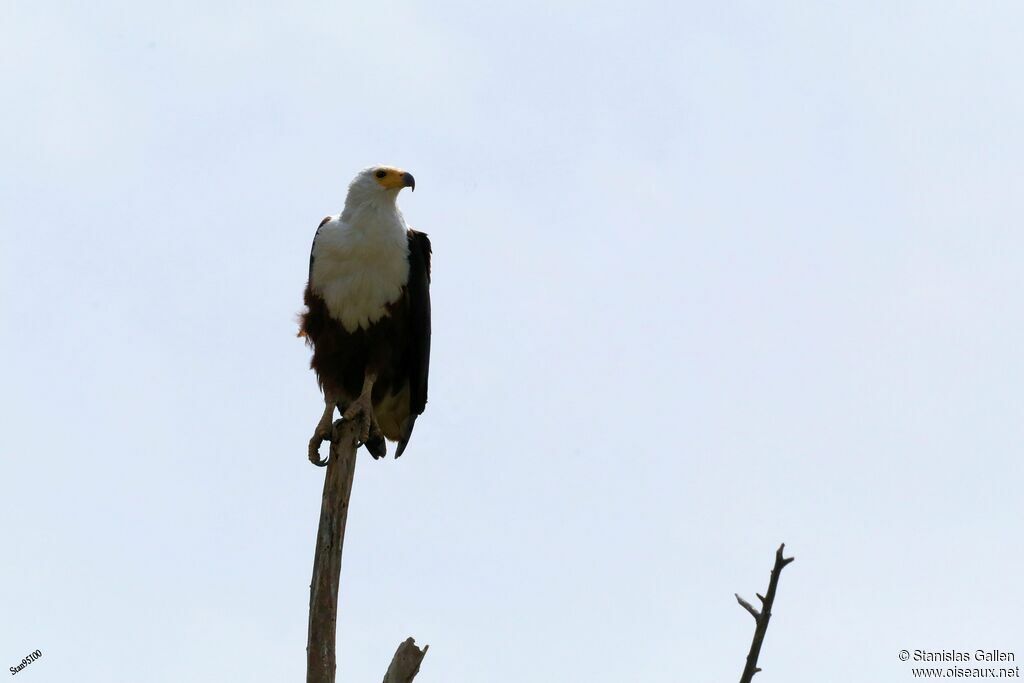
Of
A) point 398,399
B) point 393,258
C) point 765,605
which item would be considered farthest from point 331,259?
point 765,605

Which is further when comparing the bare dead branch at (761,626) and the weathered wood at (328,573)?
the weathered wood at (328,573)

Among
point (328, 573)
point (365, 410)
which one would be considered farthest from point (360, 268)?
point (328, 573)

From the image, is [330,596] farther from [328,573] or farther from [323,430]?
[323,430]

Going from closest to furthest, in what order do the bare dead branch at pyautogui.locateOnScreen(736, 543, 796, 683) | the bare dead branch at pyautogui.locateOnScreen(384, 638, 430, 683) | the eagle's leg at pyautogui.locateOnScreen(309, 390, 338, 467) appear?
the bare dead branch at pyautogui.locateOnScreen(736, 543, 796, 683), the bare dead branch at pyautogui.locateOnScreen(384, 638, 430, 683), the eagle's leg at pyautogui.locateOnScreen(309, 390, 338, 467)

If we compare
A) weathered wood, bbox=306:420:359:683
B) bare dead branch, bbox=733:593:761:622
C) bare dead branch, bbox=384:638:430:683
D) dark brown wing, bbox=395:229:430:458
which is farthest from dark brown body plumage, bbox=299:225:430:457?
bare dead branch, bbox=733:593:761:622

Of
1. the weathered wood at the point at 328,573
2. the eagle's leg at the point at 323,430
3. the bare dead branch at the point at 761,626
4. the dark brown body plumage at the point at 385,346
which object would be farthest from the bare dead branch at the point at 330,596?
the bare dead branch at the point at 761,626

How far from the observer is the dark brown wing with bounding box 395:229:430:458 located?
975 cm

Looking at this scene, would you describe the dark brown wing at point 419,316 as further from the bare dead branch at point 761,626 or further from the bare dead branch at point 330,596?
the bare dead branch at point 761,626

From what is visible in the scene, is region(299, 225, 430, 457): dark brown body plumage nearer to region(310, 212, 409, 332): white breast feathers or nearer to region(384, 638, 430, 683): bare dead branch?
region(310, 212, 409, 332): white breast feathers

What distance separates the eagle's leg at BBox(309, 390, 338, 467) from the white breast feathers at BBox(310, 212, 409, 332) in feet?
1.81

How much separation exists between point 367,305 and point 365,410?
703mm

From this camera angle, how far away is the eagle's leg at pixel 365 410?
9297 mm

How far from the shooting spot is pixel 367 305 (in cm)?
950

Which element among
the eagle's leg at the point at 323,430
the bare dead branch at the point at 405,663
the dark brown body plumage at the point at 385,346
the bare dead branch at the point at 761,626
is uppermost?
the dark brown body plumage at the point at 385,346
